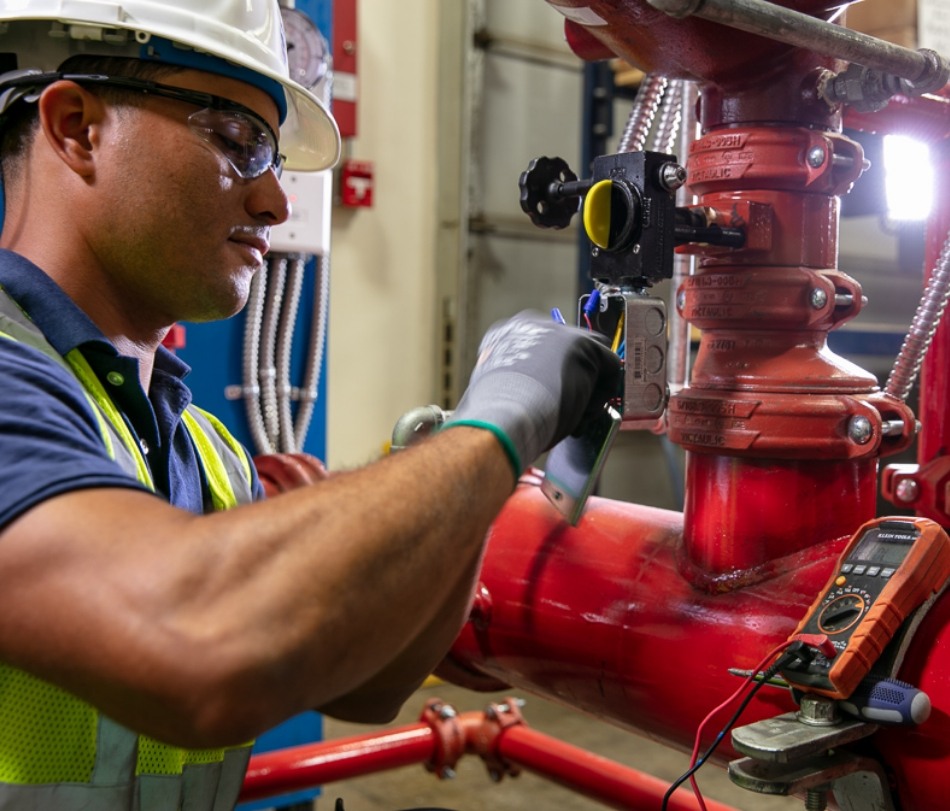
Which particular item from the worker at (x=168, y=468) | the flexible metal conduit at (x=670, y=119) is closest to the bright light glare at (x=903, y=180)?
the flexible metal conduit at (x=670, y=119)

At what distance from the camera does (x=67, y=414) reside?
71cm

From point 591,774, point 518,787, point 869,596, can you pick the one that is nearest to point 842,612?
point 869,596

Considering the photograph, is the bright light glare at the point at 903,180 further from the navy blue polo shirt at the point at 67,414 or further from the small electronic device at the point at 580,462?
the navy blue polo shirt at the point at 67,414

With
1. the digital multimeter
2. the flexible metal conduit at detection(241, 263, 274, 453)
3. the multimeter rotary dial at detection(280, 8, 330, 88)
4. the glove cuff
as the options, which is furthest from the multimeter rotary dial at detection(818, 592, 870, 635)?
the multimeter rotary dial at detection(280, 8, 330, 88)

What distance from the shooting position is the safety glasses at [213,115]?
933 mm

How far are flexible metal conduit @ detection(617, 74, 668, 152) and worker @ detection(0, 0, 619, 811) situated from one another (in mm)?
365

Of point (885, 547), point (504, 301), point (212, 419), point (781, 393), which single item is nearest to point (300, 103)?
point (212, 419)

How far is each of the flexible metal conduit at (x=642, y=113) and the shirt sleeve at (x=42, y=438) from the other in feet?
2.34

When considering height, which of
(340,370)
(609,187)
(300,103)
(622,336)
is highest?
(300,103)

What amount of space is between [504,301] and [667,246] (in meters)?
2.51

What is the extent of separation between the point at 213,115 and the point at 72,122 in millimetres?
126

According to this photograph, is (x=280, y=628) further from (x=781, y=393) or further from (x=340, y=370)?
(x=340, y=370)

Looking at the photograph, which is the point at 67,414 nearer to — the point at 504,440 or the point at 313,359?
the point at 504,440

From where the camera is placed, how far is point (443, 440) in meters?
0.73
